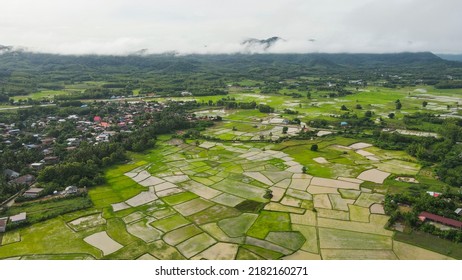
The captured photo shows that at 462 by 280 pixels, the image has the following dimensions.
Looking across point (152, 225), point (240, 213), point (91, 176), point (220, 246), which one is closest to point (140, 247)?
point (152, 225)

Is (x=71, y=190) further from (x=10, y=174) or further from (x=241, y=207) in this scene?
(x=241, y=207)

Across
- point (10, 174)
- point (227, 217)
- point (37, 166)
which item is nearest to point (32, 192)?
point (10, 174)

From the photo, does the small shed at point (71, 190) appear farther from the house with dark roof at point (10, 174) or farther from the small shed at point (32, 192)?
the house with dark roof at point (10, 174)

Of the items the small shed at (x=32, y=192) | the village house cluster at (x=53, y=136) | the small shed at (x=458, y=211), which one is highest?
the village house cluster at (x=53, y=136)

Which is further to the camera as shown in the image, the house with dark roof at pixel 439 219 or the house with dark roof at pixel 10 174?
the house with dark roof at pixel 10 174

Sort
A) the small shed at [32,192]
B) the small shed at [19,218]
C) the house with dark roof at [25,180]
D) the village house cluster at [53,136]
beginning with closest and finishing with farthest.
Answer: the small shed at [19,218] < the small shed at [32,192] < the village house cluster at [53,136] < the house with dark roof at [25,180]

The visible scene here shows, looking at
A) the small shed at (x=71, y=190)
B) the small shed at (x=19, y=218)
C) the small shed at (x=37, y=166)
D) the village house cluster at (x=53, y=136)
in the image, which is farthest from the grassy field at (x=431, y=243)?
the small shed at (x=37, y=166)

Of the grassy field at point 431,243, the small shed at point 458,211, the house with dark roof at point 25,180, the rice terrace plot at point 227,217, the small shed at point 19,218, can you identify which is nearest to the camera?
the grassy field at point 431,243

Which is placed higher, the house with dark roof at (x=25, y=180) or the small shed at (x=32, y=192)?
the house with dark roof at (x=25, y=180)
